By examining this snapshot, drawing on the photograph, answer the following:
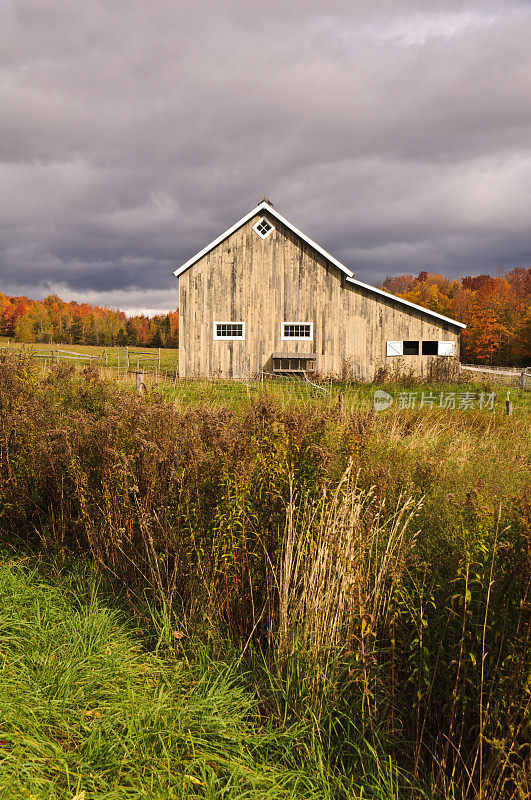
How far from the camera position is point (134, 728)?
114 inches

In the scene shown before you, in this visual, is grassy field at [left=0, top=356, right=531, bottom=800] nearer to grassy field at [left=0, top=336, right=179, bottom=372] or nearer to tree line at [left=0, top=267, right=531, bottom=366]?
grassy field at [left=0, top=336, right=179, bottom=372]

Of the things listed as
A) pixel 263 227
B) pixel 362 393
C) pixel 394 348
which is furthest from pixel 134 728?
pixel 263 227

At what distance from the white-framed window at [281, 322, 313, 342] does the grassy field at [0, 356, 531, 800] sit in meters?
15.7

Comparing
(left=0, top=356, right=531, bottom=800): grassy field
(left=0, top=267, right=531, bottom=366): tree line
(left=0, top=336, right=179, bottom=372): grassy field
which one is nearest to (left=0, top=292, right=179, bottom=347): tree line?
(left=0, top=267, right=531, bottom=366): tree line

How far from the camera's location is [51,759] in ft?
8.89

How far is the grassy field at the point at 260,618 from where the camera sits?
2.76m

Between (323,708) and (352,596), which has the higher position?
(352,596)

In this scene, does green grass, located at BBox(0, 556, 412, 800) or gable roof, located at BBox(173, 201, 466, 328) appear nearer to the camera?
green grass, located at BBox(0, 556, 412, 800)

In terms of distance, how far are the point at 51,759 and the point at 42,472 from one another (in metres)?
3.26

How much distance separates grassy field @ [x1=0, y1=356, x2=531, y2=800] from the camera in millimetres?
2764

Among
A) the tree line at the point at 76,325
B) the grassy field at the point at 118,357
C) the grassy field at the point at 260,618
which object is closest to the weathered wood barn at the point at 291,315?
the grassy field at the point at 118,357

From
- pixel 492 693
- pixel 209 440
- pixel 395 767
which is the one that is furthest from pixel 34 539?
pixel 492 693

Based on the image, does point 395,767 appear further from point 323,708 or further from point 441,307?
point 441,307

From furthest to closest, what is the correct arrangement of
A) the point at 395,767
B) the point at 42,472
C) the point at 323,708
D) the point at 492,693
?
the point at 42,472
the point at 323,708
the point at 395,767
the point at 492,693
